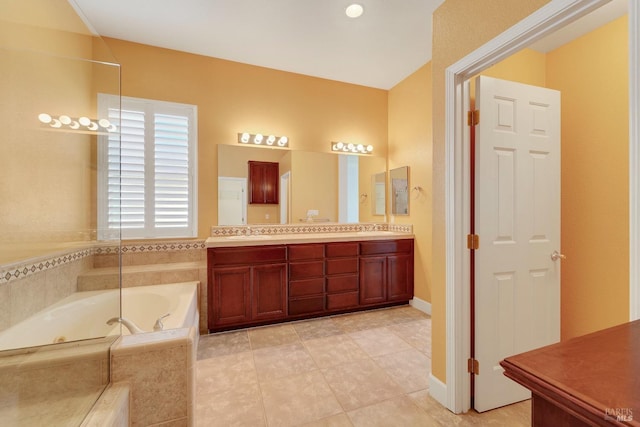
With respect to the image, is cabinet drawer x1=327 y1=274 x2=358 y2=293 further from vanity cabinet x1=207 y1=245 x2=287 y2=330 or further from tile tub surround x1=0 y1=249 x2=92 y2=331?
tile tub surround x1=0 y1=249 x2=92 y2=331

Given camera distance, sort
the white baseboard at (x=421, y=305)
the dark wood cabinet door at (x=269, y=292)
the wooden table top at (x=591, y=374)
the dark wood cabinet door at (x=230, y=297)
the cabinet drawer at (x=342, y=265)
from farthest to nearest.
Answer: the white baseboard at (x=421, y=305) < the cabinet drawer at (x=342, y=265) < the dark wood cabinet door at (x=269, y=292) < the dark wood cabinet door at (x=230, y=297) < the wooden table top at (x=591, y=374)

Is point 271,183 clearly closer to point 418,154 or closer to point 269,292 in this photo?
point 269,292

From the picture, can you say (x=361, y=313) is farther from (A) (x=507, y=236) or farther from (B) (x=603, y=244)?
(B) (x=603, y=244)

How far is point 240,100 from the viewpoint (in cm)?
314

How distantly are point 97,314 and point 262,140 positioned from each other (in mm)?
2344

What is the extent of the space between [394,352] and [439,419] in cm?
72

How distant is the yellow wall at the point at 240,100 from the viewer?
2.82 meters

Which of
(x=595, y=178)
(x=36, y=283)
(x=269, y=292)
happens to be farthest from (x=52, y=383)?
(x=595, y=178)

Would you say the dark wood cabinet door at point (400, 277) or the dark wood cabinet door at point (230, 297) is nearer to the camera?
the dark wood cabinet door at point (230, 297)

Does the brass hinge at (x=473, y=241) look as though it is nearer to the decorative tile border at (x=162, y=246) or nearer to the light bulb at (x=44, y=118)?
the decorative tile border at (x=162, y=246)

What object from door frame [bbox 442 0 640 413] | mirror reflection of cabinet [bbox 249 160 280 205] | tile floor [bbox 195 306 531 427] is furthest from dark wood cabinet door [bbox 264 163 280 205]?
door frame [bbox 442 0 640 413]

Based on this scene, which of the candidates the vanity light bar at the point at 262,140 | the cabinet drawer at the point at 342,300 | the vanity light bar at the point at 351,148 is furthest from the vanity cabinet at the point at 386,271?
the vanity light bar at the point at 262,140

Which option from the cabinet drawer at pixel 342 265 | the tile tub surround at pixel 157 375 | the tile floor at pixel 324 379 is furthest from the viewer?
the cabinet drawer at pixel 342 265

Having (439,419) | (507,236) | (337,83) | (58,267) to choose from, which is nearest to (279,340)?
(439,419)
